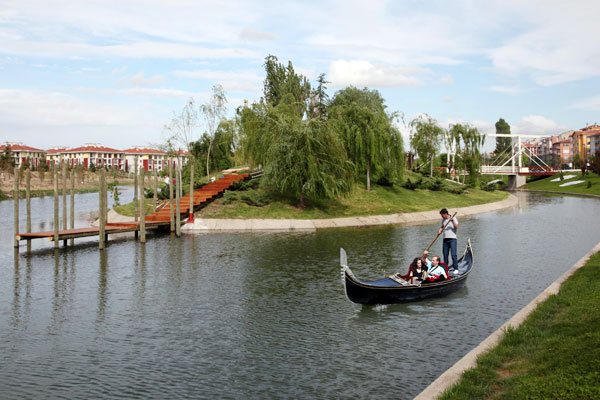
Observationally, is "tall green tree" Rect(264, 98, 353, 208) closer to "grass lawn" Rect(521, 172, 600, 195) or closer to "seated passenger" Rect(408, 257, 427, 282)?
"seated passenger" Rect(408, 257, 427, 282)

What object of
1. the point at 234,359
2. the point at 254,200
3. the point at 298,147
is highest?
the point at 298,147

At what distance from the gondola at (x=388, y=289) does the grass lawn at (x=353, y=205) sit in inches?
920

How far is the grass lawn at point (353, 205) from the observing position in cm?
3962

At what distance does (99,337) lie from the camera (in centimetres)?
1343

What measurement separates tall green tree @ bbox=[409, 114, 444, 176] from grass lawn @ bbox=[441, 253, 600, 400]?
62.3 m

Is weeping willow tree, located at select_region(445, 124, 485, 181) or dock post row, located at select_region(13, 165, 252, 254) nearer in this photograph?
dock post row, located at select_region(13, 165, 252, 254)

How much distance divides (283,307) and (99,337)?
5.47m

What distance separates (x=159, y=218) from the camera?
35.2 m

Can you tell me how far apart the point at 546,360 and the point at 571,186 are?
96.7 meters

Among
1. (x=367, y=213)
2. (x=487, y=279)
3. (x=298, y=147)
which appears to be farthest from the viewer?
(x=367, y=213)

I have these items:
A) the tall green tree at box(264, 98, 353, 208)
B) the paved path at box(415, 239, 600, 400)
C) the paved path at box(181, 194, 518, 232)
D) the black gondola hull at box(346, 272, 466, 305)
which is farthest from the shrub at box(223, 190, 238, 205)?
the paved path at box(415, 239, 600, 400)

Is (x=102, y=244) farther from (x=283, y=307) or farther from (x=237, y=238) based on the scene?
(x=283, y=307)

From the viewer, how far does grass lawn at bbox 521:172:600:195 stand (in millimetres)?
85950

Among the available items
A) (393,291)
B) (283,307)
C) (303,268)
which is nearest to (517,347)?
(393,291)
